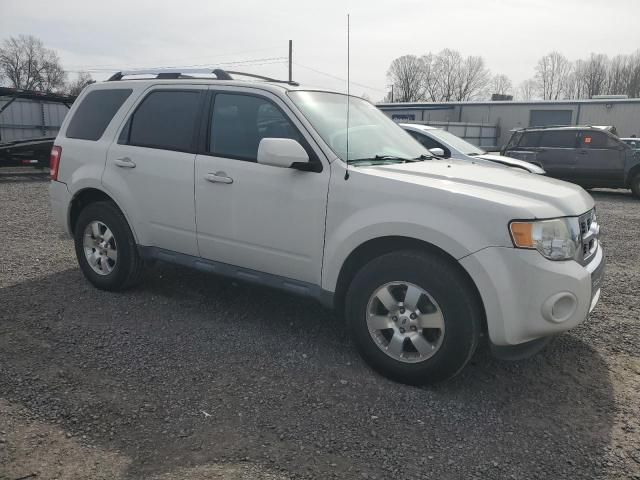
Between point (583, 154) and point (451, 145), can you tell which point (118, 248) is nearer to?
point (451, 145)

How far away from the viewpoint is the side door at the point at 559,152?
1431 centimetres

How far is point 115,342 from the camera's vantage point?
3.89 meters

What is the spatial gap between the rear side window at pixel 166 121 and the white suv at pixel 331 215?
0.01m

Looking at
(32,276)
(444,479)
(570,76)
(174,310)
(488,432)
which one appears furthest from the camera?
(570,76)

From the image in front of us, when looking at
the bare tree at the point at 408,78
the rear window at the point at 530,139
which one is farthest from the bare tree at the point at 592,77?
the rear window at the point at 530,139

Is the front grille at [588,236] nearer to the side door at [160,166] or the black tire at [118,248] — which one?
the side door at [160,166]

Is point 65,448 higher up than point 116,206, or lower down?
lower down

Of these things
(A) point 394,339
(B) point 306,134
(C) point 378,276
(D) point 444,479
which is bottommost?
(D) point 444,479

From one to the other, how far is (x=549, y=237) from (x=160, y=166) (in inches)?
117

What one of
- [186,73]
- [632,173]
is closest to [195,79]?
[186,73]

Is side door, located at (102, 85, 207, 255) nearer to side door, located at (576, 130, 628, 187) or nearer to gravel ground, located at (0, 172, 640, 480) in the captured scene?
gravel ground, located at (0, 172, 640, 480)

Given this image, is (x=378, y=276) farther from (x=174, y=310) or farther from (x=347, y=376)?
(x=174, y=310)

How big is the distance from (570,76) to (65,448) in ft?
322

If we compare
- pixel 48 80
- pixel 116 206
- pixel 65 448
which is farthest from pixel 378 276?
pixel 48 80
